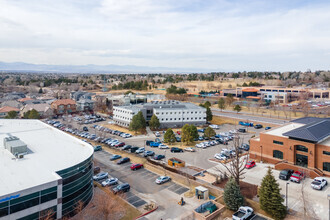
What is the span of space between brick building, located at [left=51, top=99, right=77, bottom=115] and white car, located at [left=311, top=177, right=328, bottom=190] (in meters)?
53.3

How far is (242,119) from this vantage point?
5159 cm

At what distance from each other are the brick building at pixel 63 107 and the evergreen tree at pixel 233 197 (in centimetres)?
5023

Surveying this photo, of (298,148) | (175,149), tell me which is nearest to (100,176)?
(175,149)

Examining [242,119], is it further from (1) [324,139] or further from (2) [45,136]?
(2) [45,136]

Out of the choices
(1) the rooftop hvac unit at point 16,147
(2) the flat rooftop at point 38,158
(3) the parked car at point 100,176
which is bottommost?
(3) the parked car at point 100,176

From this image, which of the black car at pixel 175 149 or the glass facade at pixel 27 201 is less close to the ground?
the glass facade at pixel 27 201

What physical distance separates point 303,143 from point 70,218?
21845 mm

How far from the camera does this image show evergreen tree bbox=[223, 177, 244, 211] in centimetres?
1775

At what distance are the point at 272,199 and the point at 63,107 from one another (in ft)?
180

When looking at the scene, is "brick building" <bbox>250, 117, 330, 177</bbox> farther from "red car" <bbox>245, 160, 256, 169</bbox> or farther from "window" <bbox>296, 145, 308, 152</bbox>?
"red car" <bbox>245, 160, 256, 169</bbox>

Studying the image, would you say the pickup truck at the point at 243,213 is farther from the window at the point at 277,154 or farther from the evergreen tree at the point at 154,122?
the evergreen tree at the point at 154,122

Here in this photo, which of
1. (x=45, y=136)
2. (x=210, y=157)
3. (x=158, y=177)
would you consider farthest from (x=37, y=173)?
(x=210, y=157)

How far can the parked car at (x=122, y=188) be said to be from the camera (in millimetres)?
20336

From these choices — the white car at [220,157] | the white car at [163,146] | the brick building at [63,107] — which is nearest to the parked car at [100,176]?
the white car at [163,146]
